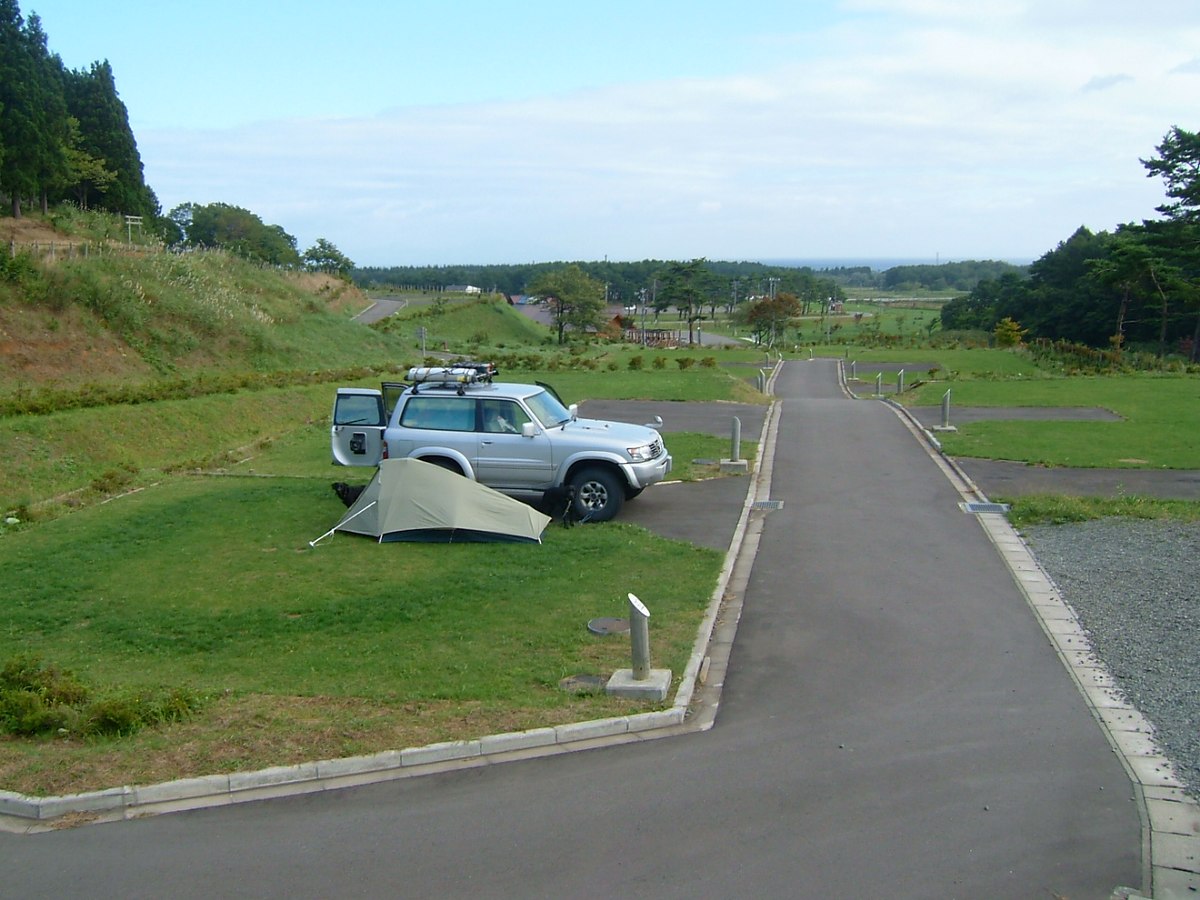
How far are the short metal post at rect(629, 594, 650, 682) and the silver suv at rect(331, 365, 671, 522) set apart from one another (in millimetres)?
6517

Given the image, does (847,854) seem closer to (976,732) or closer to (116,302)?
(976,732)

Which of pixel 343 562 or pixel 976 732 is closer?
pixel 976 732

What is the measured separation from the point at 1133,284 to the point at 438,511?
5844cm

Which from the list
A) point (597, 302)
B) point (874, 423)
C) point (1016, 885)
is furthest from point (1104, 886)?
point (597, 302)

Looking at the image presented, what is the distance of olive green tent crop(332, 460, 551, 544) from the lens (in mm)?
13539

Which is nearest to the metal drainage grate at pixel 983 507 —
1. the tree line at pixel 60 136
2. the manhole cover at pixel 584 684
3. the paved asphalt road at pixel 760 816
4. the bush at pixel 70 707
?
the paved asphalt road at pixel 760 816

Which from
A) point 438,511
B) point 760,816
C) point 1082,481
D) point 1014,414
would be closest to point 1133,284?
point 1014,414

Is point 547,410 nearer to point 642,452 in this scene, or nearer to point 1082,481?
point 642,452

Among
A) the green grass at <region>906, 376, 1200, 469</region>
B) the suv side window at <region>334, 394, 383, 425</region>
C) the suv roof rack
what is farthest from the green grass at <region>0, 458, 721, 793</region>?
the green grass at <region>906, 376, 1200, 469</region>

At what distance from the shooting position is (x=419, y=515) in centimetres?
1362

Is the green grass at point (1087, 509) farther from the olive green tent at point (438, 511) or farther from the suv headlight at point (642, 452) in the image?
the olive green tent at point (438, 511)

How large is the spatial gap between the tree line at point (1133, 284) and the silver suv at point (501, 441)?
1642 inches

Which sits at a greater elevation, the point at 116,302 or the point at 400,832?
the point at 116,302

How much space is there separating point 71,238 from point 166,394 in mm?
21757
